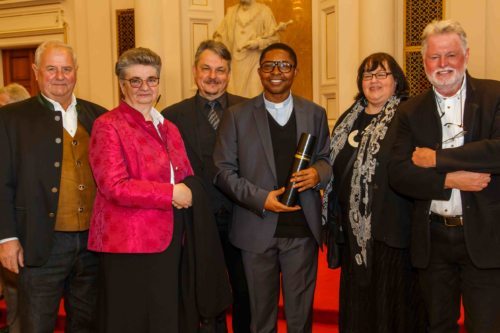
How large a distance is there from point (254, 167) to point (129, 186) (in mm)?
716

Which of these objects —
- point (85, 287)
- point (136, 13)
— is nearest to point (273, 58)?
point (85, 287)

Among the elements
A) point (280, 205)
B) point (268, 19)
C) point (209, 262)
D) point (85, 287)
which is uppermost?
point (268, 19)

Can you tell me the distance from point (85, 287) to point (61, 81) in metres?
1.01

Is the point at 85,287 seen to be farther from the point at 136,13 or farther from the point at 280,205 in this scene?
the point at 136,13

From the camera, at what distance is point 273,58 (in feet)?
9.23

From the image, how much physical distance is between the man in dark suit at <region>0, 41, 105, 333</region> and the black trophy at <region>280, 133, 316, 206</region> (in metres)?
0.94

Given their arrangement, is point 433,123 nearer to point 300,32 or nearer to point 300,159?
point 300,159

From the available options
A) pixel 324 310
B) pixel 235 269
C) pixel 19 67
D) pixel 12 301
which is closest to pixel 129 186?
pixel 235 269

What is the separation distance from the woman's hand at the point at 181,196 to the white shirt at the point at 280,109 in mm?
706

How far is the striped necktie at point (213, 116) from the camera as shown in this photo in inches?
125

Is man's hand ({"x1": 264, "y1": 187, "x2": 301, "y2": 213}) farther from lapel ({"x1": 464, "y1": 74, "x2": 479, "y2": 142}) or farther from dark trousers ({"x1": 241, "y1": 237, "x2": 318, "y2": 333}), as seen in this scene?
lapel ({"x1": 464, "y1": 74, "x2": 479, "y2": 142})

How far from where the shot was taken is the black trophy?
104 inches

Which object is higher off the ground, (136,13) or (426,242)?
(136,13)

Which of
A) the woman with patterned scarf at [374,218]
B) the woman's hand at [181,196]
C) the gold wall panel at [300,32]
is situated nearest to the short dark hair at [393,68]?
the woman with patterned scarf at [374,218]
